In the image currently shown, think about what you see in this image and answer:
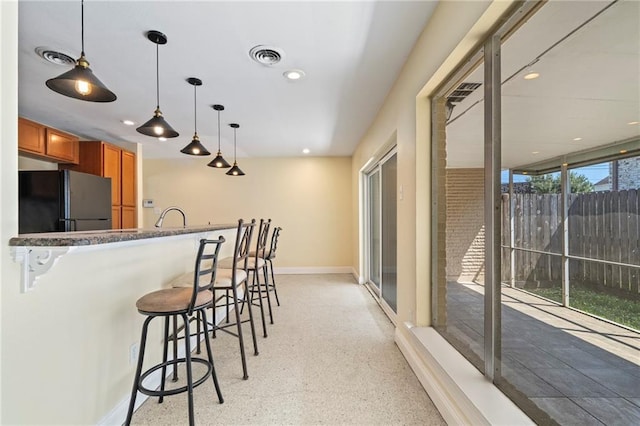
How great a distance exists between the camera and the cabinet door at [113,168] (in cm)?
420

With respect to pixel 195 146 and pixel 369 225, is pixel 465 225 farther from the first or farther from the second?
pixel 369 225

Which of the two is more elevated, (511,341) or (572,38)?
(572,38)

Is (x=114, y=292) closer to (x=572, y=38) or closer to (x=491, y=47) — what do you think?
(x=491, y=47)

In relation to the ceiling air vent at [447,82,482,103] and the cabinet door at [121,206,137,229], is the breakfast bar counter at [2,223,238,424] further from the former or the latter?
the cabinet door at [121,206,137,229]

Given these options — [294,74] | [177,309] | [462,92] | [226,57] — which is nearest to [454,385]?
[177,309]

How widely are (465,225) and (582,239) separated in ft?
2.50

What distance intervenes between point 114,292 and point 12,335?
532mm

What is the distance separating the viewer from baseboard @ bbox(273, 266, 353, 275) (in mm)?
5914

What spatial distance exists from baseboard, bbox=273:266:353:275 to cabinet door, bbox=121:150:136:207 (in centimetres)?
293

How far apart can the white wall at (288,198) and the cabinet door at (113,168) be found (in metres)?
1.55

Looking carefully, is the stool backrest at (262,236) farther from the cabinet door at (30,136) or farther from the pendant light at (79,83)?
the cabinet door at (30,136)

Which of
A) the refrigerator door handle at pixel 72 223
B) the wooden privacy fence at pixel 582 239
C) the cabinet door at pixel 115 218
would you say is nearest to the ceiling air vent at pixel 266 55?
the wooden privacy fence at pixel 582 239

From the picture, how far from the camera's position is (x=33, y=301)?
1152 millimetres

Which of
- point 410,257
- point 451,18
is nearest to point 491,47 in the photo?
point 451,18
